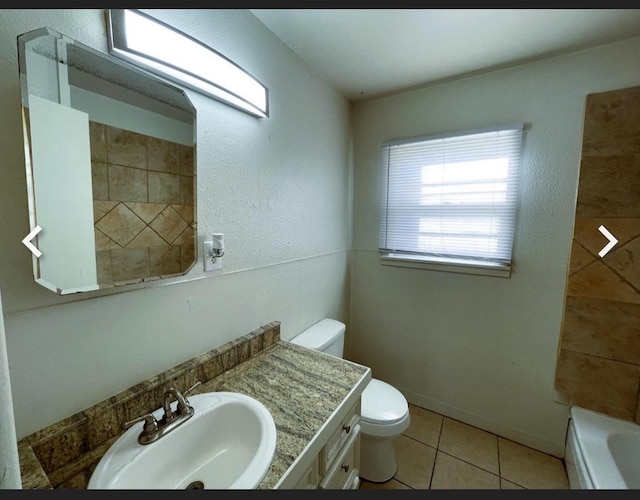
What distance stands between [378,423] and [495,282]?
3.51 ft

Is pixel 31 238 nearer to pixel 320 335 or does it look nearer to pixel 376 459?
pixel 320 335

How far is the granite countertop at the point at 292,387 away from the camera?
715 mm

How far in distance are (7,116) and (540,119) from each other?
2.13 m

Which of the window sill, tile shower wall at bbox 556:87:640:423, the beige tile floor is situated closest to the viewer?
tile shower wall at bbox 556:87:640:423

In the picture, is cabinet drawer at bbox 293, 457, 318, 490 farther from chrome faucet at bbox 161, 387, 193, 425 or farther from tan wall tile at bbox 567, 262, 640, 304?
tan wall tile at bbox 567, 262, 640, 304

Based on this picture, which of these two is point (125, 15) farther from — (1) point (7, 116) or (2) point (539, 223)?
(2) point (539, 223)

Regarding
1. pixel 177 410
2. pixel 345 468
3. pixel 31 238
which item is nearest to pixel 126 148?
pixel 31 238

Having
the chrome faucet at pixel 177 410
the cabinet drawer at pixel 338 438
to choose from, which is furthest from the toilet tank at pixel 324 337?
the chrome faucet at pixel 177 410

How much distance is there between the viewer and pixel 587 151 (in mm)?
1313

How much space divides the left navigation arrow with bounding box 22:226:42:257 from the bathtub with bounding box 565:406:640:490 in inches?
77.3

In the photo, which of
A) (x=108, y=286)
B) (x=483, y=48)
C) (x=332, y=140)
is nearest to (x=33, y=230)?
(x=108, y=286)

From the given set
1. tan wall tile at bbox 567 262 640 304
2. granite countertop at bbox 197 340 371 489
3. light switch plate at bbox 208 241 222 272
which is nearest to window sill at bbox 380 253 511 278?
tan wall tile at bbox 567 262 640 304

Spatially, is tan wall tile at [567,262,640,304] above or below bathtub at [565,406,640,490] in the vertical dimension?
above

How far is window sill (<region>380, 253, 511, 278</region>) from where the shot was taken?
1586 mm
